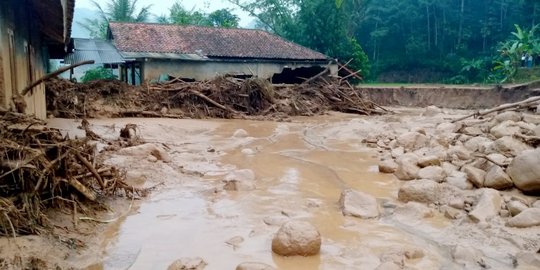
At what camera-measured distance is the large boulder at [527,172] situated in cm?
521

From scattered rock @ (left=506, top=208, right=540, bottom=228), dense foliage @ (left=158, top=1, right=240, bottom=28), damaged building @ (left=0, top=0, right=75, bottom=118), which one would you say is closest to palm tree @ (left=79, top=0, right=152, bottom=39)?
dense foliage @ (left=158, top=1, right=240, bottom=28)

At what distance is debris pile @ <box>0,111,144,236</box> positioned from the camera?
355 centimetres

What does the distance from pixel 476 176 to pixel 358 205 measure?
185cm

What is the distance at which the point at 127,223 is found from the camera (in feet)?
15.5

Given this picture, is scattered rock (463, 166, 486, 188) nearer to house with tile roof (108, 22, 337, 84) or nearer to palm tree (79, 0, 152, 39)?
house with tile roof (108, 22, 337, 84)

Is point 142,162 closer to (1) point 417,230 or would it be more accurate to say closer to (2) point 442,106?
(1) point 417,230

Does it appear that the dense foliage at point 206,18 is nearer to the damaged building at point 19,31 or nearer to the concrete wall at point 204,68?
the concrete wall at point 204,68

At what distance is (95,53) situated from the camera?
69.3 ft

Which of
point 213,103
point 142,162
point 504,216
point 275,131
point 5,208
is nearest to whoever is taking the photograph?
point 5,208

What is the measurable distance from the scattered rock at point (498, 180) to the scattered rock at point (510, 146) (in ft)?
3.39

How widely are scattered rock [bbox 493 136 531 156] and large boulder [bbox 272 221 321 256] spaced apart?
13.6ft

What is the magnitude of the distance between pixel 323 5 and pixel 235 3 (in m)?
10.4

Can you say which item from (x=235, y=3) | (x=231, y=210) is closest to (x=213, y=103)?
(x=231, y=210)

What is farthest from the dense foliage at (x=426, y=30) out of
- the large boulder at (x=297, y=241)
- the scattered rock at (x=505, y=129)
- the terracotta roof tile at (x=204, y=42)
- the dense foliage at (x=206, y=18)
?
the large boulder at (x=297, y=241)
